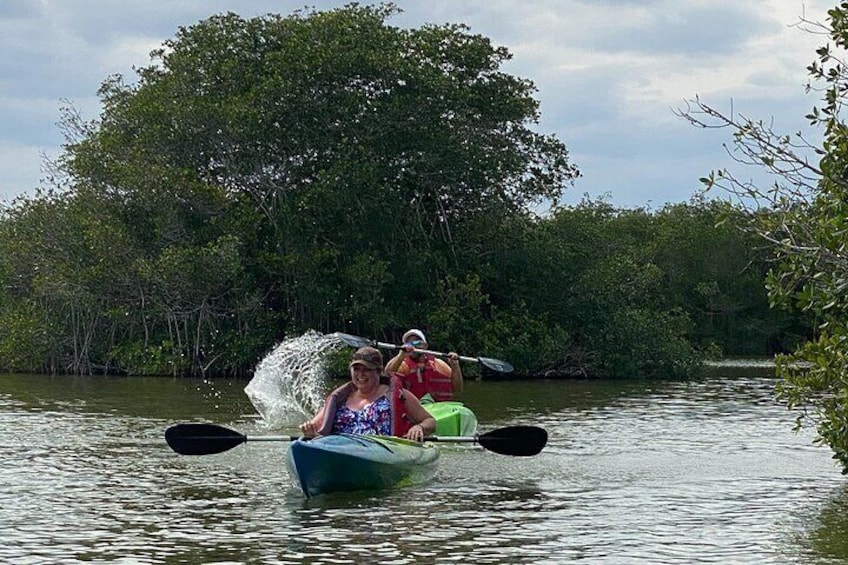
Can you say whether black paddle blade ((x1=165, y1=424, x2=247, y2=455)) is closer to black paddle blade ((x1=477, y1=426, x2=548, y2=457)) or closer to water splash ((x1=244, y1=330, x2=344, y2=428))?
black paddle blade ((x1=477, y1=426, x2=548, y2=457))

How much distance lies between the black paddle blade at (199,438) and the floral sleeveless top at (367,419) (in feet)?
3.84

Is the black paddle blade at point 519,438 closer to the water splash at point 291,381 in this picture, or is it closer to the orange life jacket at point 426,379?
the orange life jacket at point 426,379

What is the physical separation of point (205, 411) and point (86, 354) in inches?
505

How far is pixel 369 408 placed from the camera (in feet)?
41.4

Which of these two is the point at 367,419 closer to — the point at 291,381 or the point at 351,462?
the point at 351,462

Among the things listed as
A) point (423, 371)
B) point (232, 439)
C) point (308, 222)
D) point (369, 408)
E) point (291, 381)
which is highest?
point (308, 222)

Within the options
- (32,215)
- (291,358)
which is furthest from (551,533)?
(32,215)

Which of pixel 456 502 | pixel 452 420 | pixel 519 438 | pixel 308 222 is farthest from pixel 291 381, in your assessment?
pixel 456 502

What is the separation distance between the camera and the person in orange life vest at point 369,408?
40.7 feet

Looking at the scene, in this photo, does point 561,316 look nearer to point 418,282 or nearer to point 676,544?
point 418,282

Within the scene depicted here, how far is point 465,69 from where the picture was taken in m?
33.7

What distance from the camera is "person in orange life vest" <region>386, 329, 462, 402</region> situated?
53.0 ft

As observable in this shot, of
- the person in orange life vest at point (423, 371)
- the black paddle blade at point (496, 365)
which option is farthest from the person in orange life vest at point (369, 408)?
the black paddle blade at point (496, 365)

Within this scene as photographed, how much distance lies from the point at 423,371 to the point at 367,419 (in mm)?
4045
